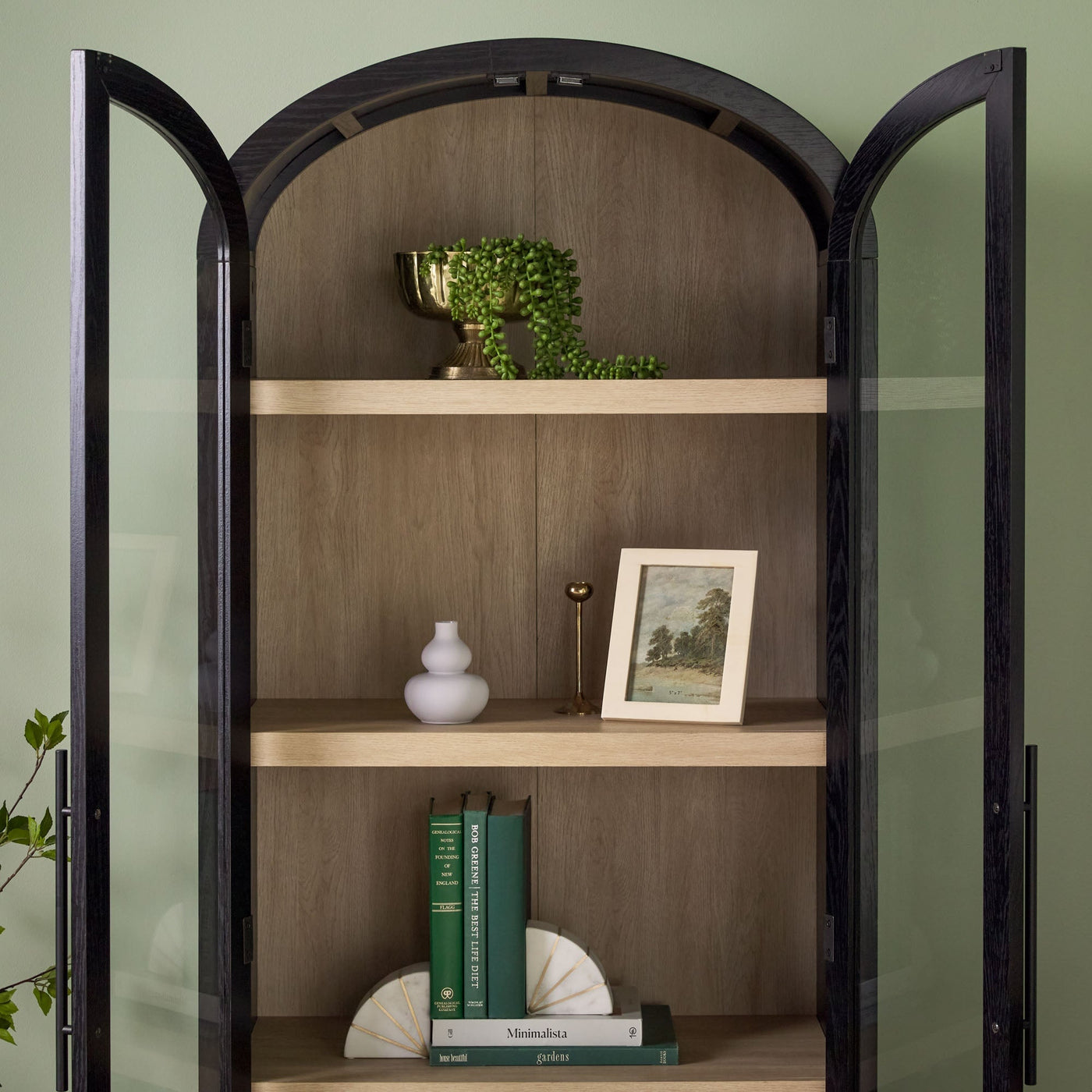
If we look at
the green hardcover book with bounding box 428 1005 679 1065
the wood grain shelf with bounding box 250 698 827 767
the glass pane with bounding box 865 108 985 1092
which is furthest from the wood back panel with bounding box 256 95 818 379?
the green hardcover book with bounding box 428 1005 679 1065

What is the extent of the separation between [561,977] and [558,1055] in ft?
0.33

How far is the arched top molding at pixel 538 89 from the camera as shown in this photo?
4.65ft

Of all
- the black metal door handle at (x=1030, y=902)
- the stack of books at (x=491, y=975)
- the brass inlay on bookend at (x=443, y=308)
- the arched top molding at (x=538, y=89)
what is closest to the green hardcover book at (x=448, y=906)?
the stack of books at (x=491, y=975)

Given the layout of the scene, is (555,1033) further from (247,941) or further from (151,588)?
(151,588)

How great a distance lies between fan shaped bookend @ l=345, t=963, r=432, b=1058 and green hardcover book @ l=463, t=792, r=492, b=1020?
2.8 inches

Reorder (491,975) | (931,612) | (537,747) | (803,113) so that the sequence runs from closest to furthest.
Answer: (931,612) < (537,747) < (491,975) < (803,113)

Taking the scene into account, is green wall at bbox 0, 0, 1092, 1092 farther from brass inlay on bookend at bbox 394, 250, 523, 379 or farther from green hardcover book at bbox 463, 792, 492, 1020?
green hardcover book at bbox 463, 792, 492, 1020

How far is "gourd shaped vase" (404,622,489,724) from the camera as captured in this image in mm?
1509

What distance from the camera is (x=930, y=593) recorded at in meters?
1.27

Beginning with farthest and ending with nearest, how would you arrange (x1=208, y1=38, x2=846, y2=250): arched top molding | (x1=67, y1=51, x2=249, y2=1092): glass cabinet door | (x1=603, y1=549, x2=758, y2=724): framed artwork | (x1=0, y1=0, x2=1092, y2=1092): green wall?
(x1=0, y1=0, x2=1092, y2=1092): green wall
(x1=603, y1=549, x2=758, y2=724): framed artwork
(x1=208, y1=38, x2=846, y2=250): arched top molding
(x1=67, y1=51, x2=249, y2=1092): glass cabinet door

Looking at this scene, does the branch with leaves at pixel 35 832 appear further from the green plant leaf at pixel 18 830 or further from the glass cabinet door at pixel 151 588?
the glass cabinet door at pixel 151 588

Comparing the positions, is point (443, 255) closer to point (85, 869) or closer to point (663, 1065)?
point (85, 869)

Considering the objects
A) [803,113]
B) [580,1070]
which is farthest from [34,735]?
[803,113]

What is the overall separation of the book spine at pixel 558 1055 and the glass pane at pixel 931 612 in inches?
12.2
